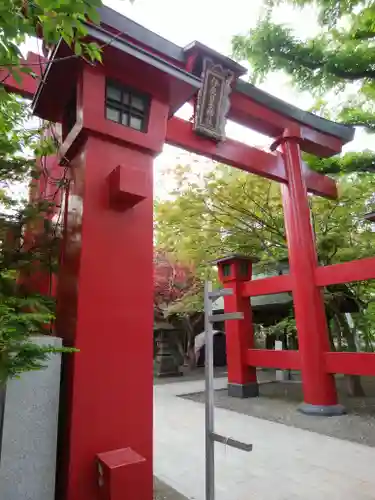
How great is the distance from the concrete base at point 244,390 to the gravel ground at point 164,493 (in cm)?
500

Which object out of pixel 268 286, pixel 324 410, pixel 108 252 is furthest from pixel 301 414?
pixel 108 252

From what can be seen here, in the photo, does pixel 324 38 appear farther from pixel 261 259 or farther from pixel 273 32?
pixel 261 259

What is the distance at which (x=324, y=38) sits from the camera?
5.16m

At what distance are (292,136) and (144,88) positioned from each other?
16.7ft

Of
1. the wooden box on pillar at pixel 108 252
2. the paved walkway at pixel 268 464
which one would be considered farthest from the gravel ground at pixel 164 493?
the wooden box on pillar at pixel 108 252

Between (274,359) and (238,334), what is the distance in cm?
109

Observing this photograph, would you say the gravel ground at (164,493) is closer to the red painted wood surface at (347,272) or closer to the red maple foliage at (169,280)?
the red painted wood surface at (347,272)

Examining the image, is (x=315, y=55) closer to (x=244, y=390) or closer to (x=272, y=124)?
(x=272, y=124)

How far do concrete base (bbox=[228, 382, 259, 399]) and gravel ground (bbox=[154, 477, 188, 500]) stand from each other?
16.4ft

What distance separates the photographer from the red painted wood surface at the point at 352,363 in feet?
19.3

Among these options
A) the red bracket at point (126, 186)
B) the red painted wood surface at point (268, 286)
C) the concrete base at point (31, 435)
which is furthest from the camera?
the red painted wood surface at point (268, 286)

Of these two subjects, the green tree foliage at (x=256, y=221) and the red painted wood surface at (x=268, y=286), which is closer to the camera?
the red painted wood surface at (x=268, y=286)

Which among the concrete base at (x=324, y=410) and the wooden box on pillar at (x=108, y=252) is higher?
the wooden box on pillar at (x=108, y=252)

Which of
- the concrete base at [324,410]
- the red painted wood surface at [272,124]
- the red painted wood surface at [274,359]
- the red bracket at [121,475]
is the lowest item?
the concrete base at [324,410]
